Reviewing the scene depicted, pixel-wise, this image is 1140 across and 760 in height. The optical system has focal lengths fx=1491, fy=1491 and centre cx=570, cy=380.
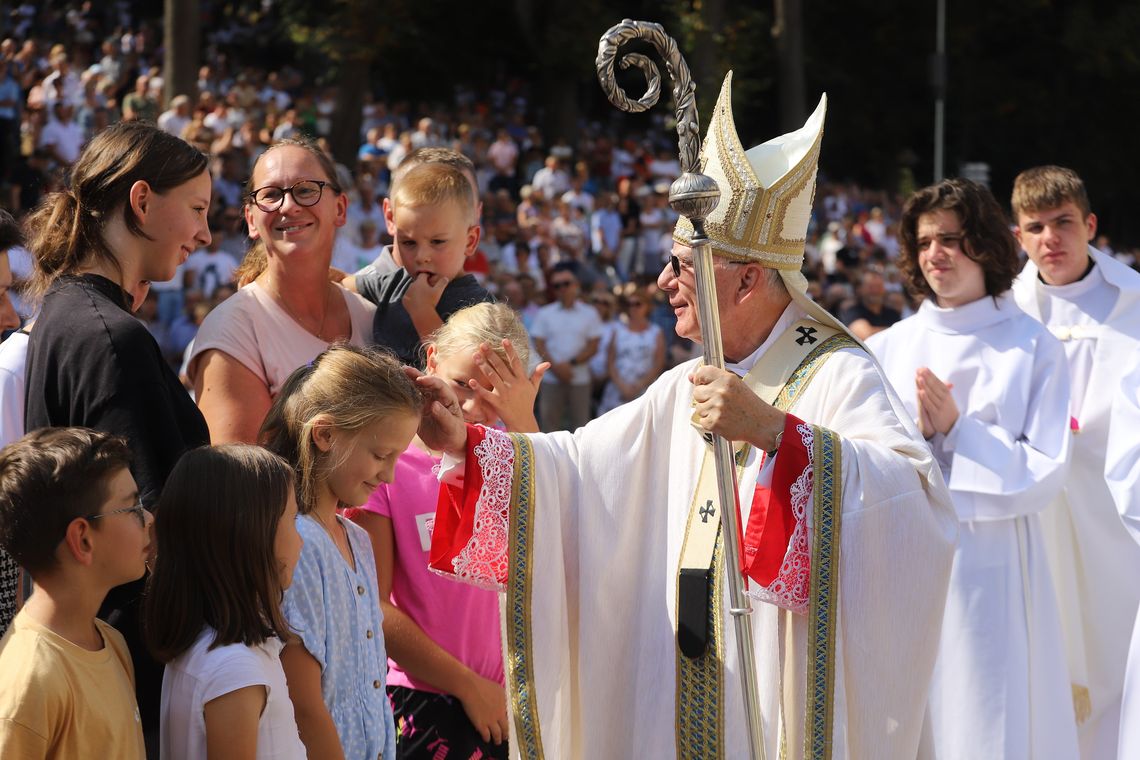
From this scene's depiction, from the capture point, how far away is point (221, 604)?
9.68 feet

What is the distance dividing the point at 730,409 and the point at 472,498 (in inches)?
28.6

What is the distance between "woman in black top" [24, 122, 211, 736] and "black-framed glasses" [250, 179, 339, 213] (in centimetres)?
71

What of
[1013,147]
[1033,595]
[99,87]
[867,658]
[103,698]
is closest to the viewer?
[103,698]

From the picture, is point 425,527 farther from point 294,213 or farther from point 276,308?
point 294,213

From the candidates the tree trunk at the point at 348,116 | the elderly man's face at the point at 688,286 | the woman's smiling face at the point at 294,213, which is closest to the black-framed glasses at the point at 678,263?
the elderly man's face at the point at 688,286

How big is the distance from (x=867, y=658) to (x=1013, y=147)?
33.2 meters

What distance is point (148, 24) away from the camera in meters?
27.4

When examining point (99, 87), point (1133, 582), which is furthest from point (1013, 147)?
point (1133, 582)

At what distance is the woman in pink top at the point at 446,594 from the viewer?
376 centimetres

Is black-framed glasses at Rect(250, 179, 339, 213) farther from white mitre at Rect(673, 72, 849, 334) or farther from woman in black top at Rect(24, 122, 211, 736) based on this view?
white mitre at Rect(673, 72, 849, 334)

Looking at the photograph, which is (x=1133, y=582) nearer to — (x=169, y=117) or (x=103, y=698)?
(x=103, y=698)

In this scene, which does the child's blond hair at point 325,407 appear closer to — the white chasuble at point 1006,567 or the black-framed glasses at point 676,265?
the black-framed glasses at point 676,265

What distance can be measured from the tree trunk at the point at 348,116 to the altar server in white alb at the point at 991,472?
17191mm

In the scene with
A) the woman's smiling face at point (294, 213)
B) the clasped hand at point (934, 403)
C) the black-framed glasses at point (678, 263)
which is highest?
the woman's smiling face at point (294, 213)
